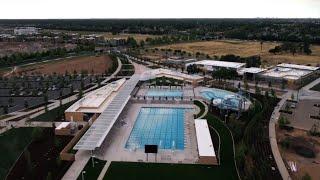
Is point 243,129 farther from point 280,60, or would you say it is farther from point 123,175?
point 280,60

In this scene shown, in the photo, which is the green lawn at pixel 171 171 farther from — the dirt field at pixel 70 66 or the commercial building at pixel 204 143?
the dirt field at pixel 70 66

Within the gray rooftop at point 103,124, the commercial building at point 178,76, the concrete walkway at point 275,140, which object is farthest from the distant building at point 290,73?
the gray rooftop at point 103,124

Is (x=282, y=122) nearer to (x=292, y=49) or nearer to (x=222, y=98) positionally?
(x=222, y=98)

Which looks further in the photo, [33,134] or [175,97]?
[175,97]

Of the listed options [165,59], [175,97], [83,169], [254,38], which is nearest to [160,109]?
[175,97]

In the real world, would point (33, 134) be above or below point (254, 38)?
below

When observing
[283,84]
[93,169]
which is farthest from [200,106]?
[93,169]

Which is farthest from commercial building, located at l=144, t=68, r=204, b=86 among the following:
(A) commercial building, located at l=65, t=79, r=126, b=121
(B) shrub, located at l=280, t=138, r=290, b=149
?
(B) shrub, located at l=280, t=138, r=290, b=149
